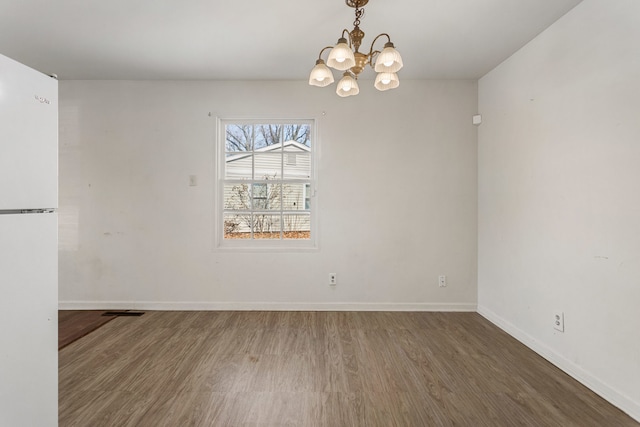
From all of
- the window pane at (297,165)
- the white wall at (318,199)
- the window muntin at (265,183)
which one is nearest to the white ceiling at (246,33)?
the white wall at (318,199)

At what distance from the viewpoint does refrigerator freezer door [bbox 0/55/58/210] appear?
3.96 feet

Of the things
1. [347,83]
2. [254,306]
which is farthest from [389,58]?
[254,306]

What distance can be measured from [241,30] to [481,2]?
5.73 feet

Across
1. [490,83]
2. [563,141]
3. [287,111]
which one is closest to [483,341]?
[563,141]

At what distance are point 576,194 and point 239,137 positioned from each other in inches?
124

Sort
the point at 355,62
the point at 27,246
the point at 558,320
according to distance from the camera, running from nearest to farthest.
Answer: the point at 27,246
the point at 355,62
the point at 558,320

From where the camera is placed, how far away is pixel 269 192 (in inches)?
142

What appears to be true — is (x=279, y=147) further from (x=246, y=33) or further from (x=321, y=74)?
(x=321, y=74)

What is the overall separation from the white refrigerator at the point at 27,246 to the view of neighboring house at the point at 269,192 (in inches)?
86.1

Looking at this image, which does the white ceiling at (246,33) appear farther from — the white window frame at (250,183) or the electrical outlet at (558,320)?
the electrical outlet at (558,320)

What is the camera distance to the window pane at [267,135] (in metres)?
3.60

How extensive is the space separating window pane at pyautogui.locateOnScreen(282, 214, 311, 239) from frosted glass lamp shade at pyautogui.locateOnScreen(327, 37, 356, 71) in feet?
6.78

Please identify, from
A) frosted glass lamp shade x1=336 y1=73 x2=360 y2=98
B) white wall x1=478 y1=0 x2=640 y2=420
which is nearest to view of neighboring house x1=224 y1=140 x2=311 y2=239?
frosted glass lamp shade x1=336 y1=73 x2=360 y2=98

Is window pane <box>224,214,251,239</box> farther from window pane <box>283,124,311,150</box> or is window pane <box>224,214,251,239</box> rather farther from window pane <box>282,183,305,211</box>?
window pane <box>283,124,311,150</box>
